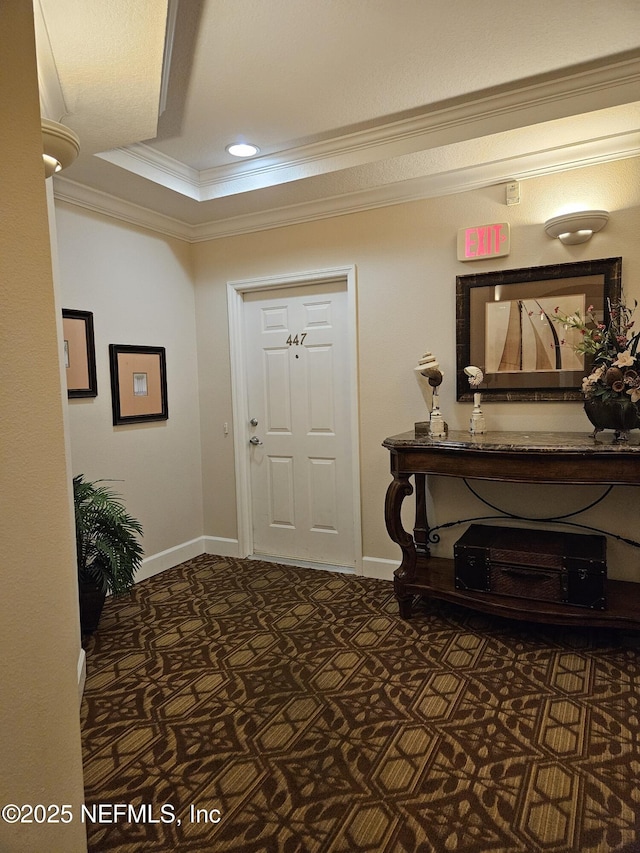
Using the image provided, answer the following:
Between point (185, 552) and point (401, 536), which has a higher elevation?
point (401, 536)

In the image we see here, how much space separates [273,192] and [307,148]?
0.39 metres

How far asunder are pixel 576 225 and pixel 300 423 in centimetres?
210

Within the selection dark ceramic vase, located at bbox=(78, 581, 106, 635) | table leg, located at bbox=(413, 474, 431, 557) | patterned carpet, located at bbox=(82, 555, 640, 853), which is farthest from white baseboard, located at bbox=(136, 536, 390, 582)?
dark ceramic vase, located at bbox=(78, 581, 106, 635)

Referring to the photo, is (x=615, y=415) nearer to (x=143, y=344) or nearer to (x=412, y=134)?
(x=412, y=134)

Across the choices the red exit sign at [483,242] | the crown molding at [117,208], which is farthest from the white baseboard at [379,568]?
the crown molding at [117,208]

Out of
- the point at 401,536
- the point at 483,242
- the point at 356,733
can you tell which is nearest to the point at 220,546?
the point at 401,536

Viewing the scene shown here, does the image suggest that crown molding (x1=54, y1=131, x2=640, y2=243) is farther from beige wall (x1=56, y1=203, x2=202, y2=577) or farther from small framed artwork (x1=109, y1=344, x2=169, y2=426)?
small framed artwork (x1=109, y1=344, x2=169, y2=426)

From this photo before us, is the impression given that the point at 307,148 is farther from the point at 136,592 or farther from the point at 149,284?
the point at 136,592

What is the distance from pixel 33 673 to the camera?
42.5 inches

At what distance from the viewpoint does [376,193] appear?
3.32m

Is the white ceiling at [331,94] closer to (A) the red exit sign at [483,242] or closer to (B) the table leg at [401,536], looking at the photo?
(A) the red exit sign at [483,242]

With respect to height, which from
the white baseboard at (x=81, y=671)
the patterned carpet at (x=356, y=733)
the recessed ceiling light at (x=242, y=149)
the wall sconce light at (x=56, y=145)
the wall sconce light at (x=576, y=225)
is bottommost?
the patterned carpet at (x=356, y=733)

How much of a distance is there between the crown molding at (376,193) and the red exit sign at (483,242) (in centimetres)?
26

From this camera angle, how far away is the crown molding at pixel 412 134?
2326 mm
